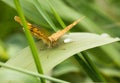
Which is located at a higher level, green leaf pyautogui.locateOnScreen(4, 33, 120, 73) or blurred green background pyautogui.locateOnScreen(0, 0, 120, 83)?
blurred green background pyautogui.locateOnScreen(0, 0, 120, 83)

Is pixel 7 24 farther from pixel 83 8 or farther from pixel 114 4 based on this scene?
pixel 114 4

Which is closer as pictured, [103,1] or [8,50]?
[8,50]

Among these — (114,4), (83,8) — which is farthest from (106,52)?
(114,4)

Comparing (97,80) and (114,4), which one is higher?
(114,4)

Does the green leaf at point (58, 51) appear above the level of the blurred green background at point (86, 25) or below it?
below

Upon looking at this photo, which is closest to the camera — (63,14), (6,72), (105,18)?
(6,72)

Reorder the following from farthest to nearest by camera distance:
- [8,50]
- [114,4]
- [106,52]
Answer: [114,4]
[8,50]
[106,52]

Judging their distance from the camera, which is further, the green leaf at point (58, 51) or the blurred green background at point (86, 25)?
the blurred green background at point (86, 25)

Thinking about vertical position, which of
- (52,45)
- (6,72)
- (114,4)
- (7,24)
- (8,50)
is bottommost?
(6,72)

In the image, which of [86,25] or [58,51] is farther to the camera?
[86,25]

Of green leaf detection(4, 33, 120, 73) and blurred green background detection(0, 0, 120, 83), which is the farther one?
blurred green background detection(0, 0, 120, 83)

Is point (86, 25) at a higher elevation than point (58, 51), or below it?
higher
